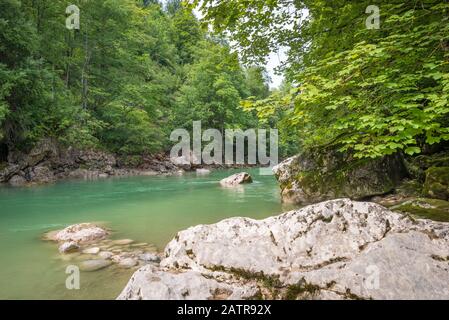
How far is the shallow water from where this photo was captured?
15.3ft

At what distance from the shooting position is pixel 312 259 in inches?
140

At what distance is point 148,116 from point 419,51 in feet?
91.8

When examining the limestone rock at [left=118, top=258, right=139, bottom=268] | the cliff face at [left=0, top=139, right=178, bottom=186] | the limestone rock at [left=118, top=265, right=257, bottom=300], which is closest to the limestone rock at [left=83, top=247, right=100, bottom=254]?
the limestone rock at [left=118, top=258, right=139, bottom=268]

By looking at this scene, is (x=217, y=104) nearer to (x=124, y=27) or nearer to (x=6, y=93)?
(x=124, y=27)

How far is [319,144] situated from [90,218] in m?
7.87

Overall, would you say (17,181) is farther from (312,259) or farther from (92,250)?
(312,259)

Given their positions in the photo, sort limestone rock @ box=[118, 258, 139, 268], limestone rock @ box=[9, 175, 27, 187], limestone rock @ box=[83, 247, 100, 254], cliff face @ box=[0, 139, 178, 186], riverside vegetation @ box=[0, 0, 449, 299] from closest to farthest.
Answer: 1. riverside vegetation @ box=[0, 0, 449, 299]
2. limestone rock @ box=[118, 258, 139, 268]
3. limestone rock @ box=[83, 247, 100, 254]
4. limestone rock @ box=[9, 175, 27, 187]
5. cliff face @ box=[0, 139, 178, 186]

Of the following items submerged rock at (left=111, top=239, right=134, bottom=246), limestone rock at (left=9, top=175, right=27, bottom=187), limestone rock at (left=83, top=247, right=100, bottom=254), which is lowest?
submerged rock at (left=111, top=239, right=134, bottom=246)

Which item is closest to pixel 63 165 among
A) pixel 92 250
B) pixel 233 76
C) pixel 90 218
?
pixel 90 218

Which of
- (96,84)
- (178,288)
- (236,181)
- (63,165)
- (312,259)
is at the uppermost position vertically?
(96,84)

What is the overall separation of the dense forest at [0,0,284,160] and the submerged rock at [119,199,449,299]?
11.6 feet

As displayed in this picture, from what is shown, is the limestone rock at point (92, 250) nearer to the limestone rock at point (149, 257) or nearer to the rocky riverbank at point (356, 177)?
the limestone rock at point (149, 257)

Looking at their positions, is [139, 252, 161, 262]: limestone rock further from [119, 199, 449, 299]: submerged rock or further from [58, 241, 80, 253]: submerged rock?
[119, 199, 449, 299]: submerged rock

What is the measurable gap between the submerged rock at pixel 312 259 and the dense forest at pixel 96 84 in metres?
3.53
